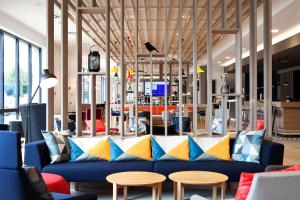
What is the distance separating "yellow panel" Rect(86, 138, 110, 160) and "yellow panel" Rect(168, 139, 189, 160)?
0.84 metres

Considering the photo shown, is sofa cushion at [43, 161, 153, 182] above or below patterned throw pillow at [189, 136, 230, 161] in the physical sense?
below

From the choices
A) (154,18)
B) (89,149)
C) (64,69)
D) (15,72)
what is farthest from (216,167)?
(15,72)

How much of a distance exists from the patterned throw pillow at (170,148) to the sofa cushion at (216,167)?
0.20 m

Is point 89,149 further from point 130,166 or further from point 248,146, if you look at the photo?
point 248,146

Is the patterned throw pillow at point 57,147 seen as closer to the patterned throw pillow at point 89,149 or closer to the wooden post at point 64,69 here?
the patterned throw pillow at point 89,149

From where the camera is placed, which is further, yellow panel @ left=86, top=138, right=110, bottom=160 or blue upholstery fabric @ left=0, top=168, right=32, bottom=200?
yellow panel @ left=86, top=138, right=110, bottom=160

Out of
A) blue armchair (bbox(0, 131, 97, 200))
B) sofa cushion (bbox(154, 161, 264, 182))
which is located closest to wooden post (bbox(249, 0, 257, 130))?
sofa cushion (bbox(154, 161, 264, 182))

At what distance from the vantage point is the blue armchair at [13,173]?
2393 millimetres

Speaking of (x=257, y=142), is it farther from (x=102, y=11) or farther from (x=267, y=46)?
(x=102, y=11)

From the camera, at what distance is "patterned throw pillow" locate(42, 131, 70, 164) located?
4.39 m

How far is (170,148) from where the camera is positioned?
15.1 ft

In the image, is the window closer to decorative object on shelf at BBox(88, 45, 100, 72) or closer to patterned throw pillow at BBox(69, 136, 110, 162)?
decorative object on shelf at BBox(88, 45, 100, 72)

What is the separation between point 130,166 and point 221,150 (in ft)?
4.13

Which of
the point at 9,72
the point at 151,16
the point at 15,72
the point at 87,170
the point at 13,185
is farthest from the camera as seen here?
the point at 15,72
